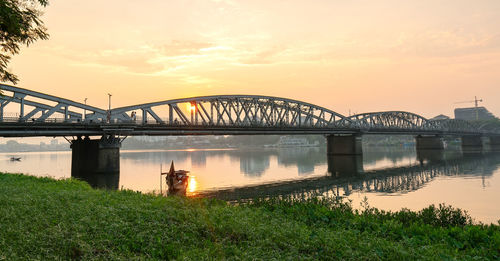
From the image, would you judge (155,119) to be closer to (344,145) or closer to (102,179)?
(102,179)

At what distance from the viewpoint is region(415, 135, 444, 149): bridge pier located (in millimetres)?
138750

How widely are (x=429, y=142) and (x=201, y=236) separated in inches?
6117

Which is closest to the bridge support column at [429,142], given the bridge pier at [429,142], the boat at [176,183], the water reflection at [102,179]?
the bridge pier at [429,142]

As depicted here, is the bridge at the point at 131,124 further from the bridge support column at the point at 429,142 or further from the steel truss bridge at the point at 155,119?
the bridge support column at the point at 429,142

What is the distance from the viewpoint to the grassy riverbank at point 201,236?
945cm

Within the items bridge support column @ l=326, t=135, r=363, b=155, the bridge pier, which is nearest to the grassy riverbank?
bridge support column @ l=326, t=135, r=363, b=155

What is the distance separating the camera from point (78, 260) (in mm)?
8883

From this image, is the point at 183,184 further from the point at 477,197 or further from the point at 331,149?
the point at 331,149

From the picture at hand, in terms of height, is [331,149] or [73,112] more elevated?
[73,112]

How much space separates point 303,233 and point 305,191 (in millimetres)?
27601

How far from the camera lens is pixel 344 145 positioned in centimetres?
9975

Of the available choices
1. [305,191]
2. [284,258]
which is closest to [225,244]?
[284,258]

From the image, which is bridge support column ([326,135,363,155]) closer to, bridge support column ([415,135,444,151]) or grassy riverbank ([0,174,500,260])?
bridge support column ([415,135,444,151])

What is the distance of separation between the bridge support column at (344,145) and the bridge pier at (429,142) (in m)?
60.4
